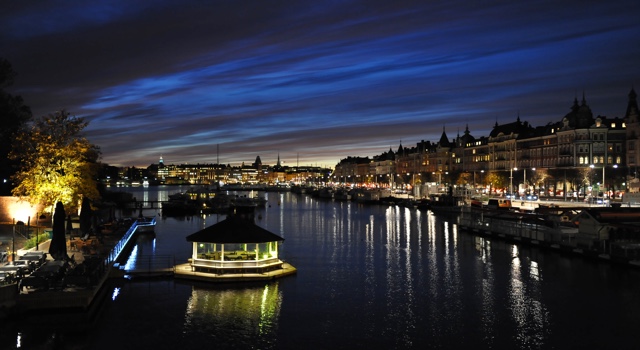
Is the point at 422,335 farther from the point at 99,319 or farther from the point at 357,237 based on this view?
the point at 357,237

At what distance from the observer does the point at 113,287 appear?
29.1 meters

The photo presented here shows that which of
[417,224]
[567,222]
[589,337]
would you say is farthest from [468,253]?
[417,224]

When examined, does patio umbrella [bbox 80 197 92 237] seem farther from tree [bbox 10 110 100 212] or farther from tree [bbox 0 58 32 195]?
tree [bbox 0 58 32 195]

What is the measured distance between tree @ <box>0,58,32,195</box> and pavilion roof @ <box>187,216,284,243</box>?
91.6 feet

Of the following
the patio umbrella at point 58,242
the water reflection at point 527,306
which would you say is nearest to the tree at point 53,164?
the patio umbrella at point 58,242

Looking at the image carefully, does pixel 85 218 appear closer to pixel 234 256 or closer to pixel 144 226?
pixel 234 256

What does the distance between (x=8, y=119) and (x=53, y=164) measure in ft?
40.6

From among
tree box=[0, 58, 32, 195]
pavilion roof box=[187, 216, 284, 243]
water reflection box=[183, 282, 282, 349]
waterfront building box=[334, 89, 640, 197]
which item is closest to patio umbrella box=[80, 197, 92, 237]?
pavilion roof box=[187, 216, 284, 243]

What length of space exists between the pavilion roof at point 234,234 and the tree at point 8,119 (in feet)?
91.6

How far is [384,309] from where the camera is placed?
86.1ft

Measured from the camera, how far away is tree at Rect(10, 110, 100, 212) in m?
43.5

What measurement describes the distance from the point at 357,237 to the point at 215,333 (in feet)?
112

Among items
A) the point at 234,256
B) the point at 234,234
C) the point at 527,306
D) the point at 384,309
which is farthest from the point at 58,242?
the point at 527,306

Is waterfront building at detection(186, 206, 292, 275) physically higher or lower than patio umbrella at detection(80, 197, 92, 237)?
lower
